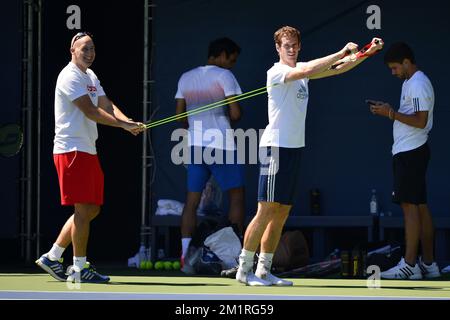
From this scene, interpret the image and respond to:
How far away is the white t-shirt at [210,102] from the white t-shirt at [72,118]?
1781 mm

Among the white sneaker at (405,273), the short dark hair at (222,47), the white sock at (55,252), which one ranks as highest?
the short dark hair at (222,47)

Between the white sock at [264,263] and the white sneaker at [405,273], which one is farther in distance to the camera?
the white sneaker at [405,273]

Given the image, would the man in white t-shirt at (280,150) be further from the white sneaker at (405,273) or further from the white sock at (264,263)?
the white sneaker at (405,273)

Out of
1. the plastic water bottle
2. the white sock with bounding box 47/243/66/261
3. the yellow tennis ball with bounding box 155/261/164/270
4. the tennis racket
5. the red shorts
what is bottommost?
the yellow tennis ball with bounding box 155/261/164/270

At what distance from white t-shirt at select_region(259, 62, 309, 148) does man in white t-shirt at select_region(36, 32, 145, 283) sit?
952mm

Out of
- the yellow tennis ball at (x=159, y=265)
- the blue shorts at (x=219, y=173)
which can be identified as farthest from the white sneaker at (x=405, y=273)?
the yellow tennis ball at (x=159, y=265)

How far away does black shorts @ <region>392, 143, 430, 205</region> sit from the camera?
30.7ft

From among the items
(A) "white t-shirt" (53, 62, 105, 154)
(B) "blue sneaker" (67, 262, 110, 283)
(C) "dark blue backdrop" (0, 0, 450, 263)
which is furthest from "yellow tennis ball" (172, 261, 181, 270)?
(A) "white t-shirt" (53, 62, 105, 154)

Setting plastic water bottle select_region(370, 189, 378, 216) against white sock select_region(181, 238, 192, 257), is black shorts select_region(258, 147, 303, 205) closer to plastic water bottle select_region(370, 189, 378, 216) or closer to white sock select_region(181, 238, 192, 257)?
white sock select_region(181, 238, 192, 257)

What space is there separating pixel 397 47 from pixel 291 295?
2938 mm

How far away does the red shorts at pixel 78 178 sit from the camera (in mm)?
8555

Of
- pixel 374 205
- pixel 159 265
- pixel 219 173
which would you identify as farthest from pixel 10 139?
pixel 374 205

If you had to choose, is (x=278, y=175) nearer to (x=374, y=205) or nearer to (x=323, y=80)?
(x=374, y=205)
